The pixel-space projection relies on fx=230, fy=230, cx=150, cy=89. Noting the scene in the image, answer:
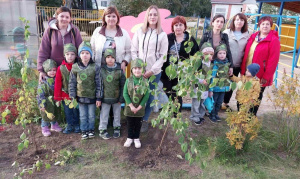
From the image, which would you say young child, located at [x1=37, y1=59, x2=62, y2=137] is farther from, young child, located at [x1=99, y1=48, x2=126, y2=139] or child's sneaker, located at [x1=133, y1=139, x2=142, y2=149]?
child's sneaker, located at [x1=133, y1=139, x2=142, y2=149]

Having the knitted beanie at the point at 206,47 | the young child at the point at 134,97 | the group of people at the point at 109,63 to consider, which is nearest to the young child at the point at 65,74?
the group of people at the point at 109,63

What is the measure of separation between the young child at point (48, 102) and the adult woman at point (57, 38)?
4.5 inches

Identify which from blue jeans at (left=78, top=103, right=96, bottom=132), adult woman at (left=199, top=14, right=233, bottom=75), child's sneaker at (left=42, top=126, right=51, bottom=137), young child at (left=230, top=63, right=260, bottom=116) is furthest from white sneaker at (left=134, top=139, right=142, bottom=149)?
adult woman at (left=199, top=14, right=233, bottom=75)

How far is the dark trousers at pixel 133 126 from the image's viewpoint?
311 cm

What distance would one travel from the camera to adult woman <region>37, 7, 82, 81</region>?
310 centimetres

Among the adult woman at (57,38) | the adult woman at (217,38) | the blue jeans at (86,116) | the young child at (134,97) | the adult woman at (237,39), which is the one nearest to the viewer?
the young child at (134,97)

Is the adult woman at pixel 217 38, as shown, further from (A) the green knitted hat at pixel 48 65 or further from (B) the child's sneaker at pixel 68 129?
(B) the child's sneaker at pixel 68 129

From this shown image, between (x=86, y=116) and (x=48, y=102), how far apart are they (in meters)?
0.57

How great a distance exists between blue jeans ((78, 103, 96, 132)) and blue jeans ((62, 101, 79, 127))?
0.18 metres

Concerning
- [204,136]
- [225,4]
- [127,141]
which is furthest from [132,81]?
[225,4]

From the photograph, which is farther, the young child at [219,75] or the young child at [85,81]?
the young child at [219,75]

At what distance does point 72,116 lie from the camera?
3387 mm

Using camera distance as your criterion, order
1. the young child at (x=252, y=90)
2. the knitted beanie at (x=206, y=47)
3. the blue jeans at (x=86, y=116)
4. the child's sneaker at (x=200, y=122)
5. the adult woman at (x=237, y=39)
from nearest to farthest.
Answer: the young child at (x=252, y=90) → the blue jeans at (x=86, y=116) → the knitted beanie at (x=206, y=47) → the adult woman at (x=237, y=39) → the child's sneaker at (x=200, y=122)

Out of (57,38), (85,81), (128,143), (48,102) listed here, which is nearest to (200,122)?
(128,143)
